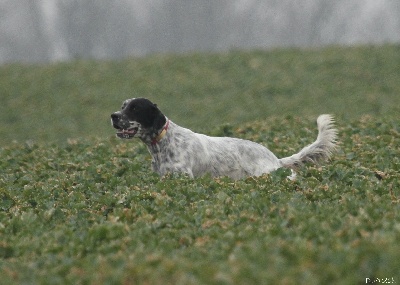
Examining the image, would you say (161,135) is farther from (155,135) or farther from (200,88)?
(200,88)

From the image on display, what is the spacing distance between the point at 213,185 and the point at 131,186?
1.25 meters

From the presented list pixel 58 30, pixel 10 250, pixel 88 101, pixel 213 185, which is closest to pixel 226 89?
pixel 88 101

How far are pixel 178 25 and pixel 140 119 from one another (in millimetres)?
70488

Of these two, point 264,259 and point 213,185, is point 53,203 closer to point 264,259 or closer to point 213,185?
point 213,185

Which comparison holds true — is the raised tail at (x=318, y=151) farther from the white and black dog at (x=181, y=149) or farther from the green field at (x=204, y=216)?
the white and black dog at (x=181, y=149)

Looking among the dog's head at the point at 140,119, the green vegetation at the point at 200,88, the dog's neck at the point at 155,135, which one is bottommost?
the green vegetation at the point at 200,88

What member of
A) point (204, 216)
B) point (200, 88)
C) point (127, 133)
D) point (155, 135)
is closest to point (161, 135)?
point (155, 135)

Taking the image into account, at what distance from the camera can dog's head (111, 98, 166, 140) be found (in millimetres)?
10578

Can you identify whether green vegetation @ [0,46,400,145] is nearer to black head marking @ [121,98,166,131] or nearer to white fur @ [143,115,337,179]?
white fur @ [143,115,337,179]

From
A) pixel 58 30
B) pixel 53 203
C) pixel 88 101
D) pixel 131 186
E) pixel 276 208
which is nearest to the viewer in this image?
pixel 276 208

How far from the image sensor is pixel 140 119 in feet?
34.7

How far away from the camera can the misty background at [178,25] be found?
248 ft

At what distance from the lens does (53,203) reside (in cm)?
927

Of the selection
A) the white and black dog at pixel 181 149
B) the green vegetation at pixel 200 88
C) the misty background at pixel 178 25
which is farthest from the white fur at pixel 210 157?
the misty background at pixel 178 25
